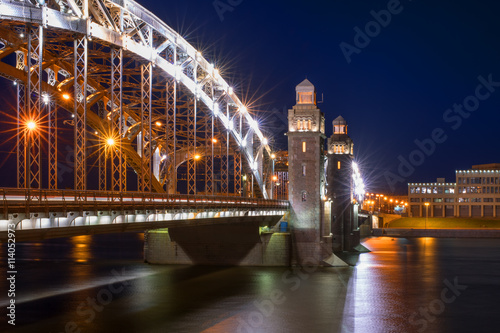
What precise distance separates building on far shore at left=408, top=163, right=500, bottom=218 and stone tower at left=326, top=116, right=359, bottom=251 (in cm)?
8034

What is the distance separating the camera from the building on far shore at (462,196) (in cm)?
15775

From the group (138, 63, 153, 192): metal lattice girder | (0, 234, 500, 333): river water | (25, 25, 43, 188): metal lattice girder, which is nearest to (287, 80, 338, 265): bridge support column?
(0, 234, 500, 333): river water

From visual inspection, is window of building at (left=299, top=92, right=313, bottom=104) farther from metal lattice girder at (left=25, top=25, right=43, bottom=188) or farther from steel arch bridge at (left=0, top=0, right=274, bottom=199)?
metal lattice girder at (left=25, top=25, right=43, bottom=188)

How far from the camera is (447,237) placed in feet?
398

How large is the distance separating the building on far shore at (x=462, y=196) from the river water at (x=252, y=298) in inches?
3953

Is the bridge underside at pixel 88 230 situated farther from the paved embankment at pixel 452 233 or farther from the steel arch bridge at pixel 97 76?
the paved embankment at pixel 452 233

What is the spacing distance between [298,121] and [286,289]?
66.7 feet

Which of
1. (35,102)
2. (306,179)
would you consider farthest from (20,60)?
(306,179)

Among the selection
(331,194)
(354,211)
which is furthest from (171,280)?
(354,211)

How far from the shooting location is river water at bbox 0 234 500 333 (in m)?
32.3

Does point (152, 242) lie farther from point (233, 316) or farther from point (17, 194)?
point (17, 194)

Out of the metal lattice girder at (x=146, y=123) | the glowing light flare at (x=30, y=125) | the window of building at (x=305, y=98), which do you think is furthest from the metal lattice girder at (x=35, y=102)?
the window of building at (x=305, y=98)

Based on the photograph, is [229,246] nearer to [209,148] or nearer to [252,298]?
[209,148]

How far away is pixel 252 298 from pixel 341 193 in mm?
40220
